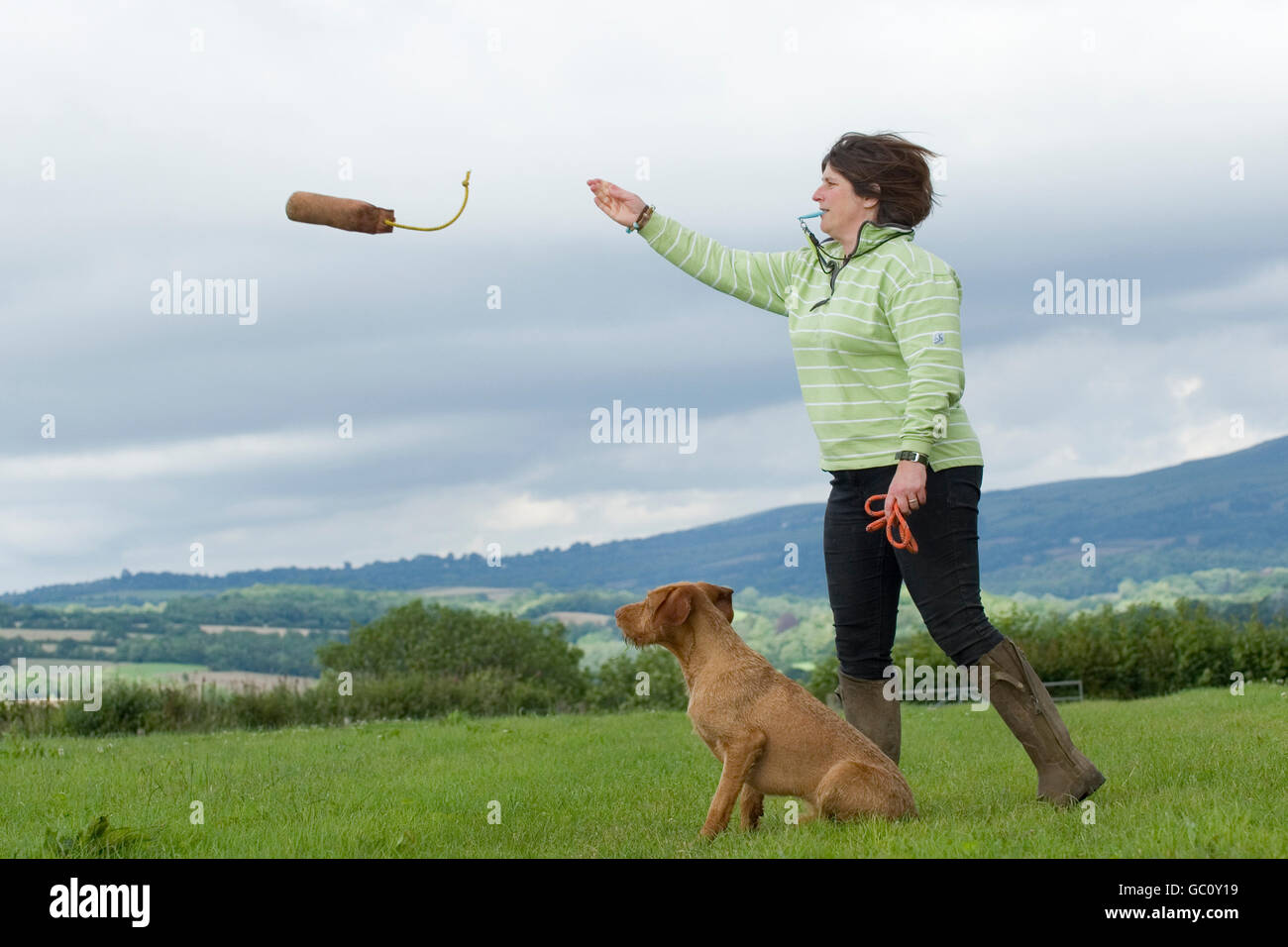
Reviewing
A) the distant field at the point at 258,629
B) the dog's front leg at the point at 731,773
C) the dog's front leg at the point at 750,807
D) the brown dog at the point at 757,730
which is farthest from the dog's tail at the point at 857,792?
the distant field at the point at 258,629

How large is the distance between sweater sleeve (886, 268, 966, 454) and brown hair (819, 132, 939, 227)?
0.50 metres

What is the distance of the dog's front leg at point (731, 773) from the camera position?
17.9 ft

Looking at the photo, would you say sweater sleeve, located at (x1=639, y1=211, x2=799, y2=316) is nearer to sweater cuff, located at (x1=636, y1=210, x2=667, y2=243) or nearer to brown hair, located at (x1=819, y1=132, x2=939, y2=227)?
sweater cuff, located at (x1=636, y1=210, x2=667, y2=243)

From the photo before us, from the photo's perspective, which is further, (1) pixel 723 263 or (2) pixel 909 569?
(1) pixel 723 263

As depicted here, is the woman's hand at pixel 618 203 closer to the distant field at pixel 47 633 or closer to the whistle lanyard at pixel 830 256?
the whistle lanyard at pixel 830 256

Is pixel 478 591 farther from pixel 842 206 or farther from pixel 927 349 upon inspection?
pixel 927 349

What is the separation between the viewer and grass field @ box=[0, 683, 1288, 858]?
497 centimetres

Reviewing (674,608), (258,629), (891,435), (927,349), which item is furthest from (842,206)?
(258,629)

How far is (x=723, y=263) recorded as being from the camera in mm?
6395

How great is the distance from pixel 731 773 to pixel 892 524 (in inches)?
54.5

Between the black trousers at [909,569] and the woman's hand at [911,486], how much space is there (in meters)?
0.33

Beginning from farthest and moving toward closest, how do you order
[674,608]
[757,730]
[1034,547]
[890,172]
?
[1034,547] < [890,172] < [674,608] < [757,730]
